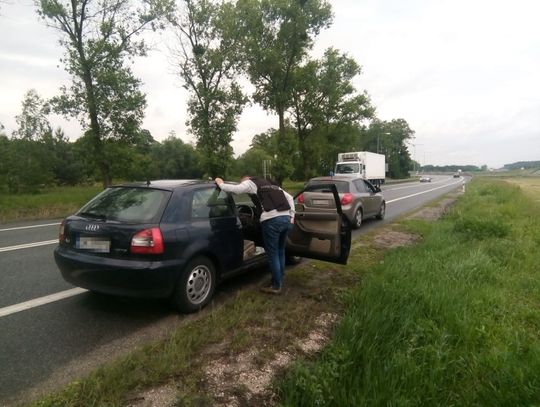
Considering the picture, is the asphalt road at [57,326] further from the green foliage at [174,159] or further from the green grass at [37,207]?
the green foliage at [174,159]

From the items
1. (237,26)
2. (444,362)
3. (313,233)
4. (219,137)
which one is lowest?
(444,362)

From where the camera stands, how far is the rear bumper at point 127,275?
140 inches

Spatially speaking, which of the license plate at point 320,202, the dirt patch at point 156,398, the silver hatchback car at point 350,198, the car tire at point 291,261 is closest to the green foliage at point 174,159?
the silver hatchback car at point 350,198

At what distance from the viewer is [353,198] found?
10.1m

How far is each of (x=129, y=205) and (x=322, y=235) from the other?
8.64ft

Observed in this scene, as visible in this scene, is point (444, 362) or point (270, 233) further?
point (270, 233)

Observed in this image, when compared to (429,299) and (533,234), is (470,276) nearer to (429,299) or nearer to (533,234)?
(429,299)

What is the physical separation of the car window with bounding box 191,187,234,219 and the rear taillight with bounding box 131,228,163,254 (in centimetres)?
62

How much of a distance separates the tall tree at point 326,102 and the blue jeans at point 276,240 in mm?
26598

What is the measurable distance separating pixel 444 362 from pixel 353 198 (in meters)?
7.32

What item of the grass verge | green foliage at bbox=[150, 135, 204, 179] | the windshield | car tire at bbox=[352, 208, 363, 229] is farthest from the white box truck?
green foliage at bbox=[150, 135, 204, 179]

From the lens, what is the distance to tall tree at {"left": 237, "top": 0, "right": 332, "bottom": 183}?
83.1 ft

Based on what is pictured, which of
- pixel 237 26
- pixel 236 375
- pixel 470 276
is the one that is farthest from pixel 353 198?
pixel 237 26

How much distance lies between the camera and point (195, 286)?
4.11 metres
